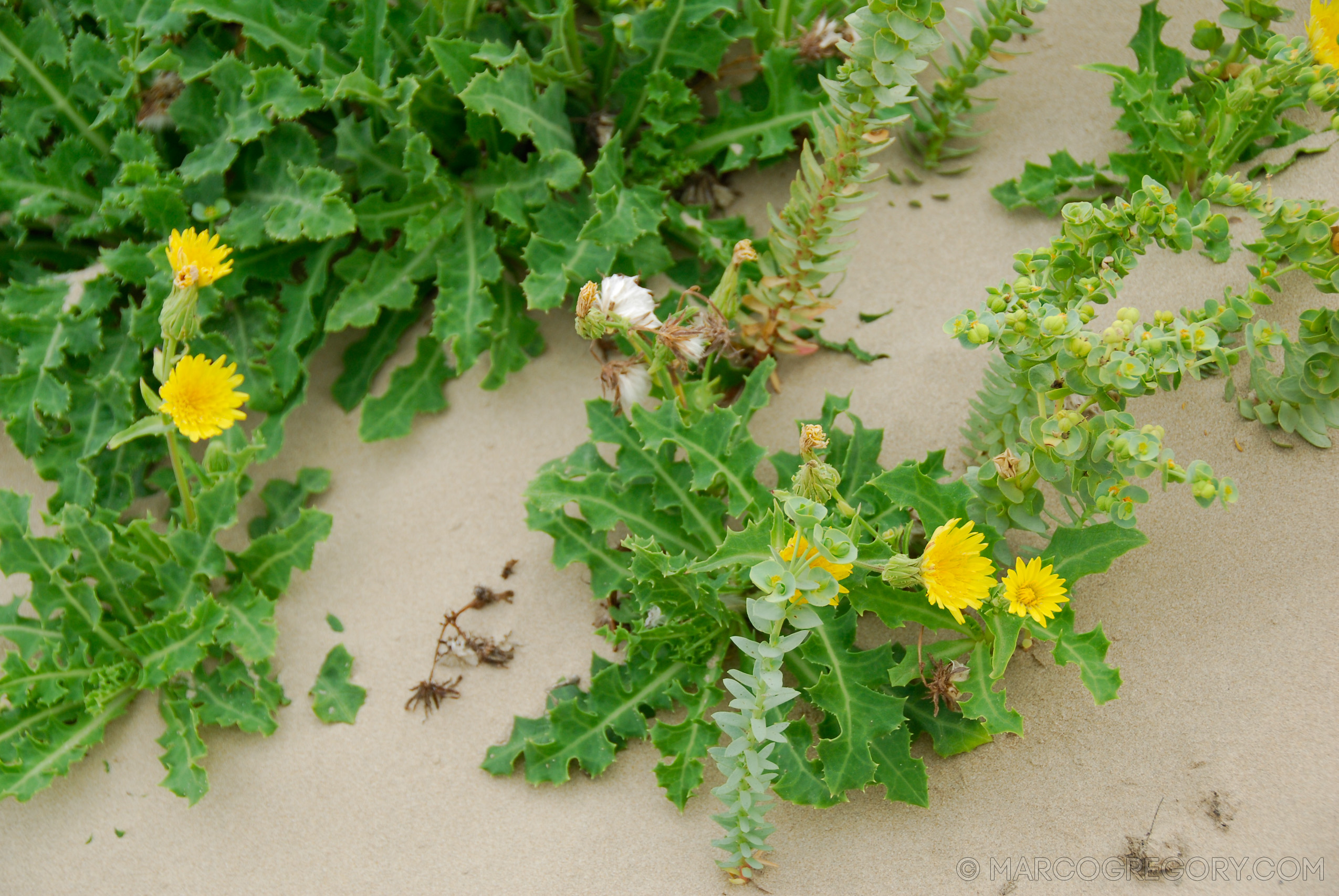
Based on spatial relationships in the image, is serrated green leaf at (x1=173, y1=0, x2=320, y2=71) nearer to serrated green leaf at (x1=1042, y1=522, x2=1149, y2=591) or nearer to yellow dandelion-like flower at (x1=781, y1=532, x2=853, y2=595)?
yellow dandelion-like flower at (x1=781, y1=532, x2=853, y2=595)

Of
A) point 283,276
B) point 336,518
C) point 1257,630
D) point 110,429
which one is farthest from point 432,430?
point 1257,630

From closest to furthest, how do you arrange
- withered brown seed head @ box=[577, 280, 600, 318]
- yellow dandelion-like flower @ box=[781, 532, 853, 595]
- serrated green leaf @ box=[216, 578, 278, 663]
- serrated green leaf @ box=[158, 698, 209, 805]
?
yellow dandelion-like flower @ box=[781, 532, 853, 595]
withered brown seed head @ box=[577, 280, 600, 318]
serrated green leaf @ box=[158, 698, 209, 805]
serrated green leaf @ box=[216, 578, 278, 663]

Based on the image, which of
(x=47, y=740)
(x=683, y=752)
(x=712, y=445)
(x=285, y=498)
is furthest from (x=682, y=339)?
A: (x=47, y=740)

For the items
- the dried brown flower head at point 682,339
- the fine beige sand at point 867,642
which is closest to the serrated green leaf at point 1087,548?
the fine beige sand at point 867,642

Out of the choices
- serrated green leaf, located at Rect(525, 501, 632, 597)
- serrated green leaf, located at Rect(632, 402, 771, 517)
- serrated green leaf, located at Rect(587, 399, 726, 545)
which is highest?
serrated green leaf, located at Rect(632, 402, 771, 517)

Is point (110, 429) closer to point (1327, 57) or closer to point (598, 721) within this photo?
point (598, 721)

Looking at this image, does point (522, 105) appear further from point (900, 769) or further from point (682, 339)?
point (900, 769)

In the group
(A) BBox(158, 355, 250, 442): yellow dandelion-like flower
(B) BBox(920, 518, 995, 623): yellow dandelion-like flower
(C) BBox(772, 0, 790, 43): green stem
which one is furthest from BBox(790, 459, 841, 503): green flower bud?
(C) BBox(772, 0, 790, 43): green stem

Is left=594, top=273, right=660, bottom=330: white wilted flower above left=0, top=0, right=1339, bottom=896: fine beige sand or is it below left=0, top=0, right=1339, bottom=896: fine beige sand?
above
